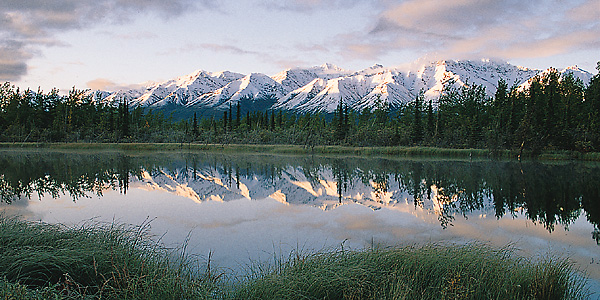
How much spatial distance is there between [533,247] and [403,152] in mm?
37628

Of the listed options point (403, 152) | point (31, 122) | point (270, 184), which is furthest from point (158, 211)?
point (31, 122)

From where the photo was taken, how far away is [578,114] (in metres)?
45.2

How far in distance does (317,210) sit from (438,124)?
47.3 metres

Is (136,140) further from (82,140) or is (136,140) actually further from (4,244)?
(4,244)

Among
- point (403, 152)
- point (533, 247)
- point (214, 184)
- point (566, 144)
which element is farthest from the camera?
point (403, 152)

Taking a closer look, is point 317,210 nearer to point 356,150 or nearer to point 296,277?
point 296,277

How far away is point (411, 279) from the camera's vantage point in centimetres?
556

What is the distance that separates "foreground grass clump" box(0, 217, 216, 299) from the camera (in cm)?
476

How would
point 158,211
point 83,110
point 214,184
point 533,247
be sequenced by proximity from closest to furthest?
point 533,247 → point 158,211 → point 214,184 → point 83,110

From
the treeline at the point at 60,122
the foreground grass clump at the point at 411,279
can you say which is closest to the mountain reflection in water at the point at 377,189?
the foreground grass clump at the point at 411,279

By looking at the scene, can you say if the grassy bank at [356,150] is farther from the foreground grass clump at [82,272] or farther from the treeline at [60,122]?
the foreground grass clump at [82,272]

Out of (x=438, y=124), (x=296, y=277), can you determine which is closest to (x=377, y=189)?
(x=296, y=277)

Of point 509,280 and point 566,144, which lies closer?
point 509,280

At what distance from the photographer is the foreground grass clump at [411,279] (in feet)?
17.0
